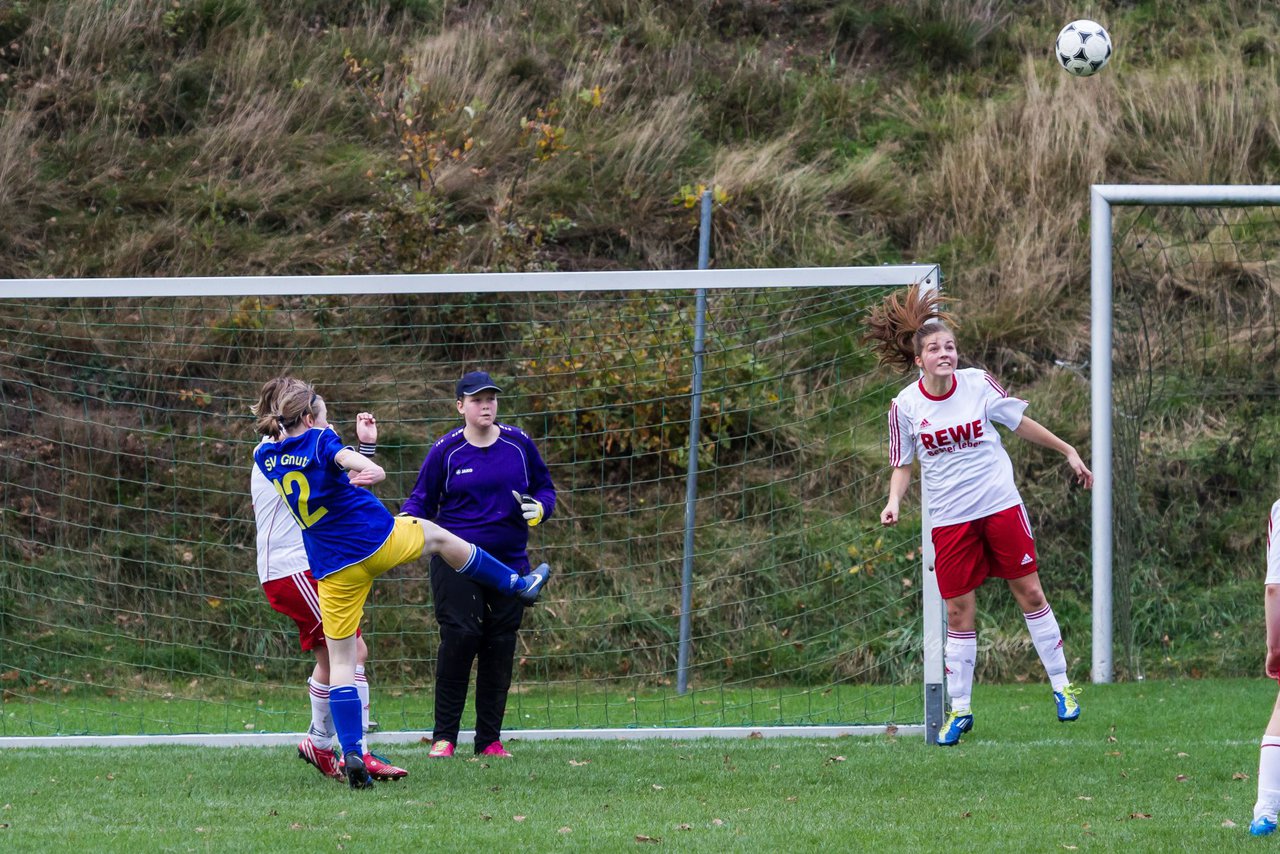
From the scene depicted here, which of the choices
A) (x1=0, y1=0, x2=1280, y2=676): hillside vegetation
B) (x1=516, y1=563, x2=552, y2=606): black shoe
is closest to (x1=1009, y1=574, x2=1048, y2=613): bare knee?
(x1=516, y1=563, x2=552, y2=606): black shoe

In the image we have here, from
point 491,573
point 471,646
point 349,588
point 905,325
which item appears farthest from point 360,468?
point 905,325

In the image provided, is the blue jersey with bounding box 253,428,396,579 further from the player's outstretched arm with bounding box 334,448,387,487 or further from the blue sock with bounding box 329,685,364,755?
the blue sock with bounding box 329,685,364,755

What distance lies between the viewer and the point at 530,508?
6902mm

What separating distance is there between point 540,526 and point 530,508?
12.5 feet

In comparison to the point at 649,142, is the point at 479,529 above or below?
below

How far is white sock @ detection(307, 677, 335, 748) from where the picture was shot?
6430mm

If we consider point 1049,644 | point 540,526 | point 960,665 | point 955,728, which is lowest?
point 955,728

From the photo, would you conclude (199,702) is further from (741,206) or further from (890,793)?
(741,206)

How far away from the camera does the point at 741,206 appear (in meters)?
13.9

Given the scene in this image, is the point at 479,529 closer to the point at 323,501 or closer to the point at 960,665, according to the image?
the point at 323,501

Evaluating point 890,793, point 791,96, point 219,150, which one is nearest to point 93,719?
point 890,793

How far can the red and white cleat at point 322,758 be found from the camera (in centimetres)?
647

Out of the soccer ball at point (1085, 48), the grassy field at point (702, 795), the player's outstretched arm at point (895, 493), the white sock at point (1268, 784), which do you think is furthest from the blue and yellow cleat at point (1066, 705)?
the soccer ball at point (1085, 48)

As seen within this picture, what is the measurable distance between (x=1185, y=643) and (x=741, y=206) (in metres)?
6.03
